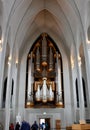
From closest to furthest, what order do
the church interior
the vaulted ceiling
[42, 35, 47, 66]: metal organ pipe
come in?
the vaulted ceiling, the church interior, [42, 35, 47, 66]: metal organ pipe

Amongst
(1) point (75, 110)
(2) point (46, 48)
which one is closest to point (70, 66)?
(2) point (46, 48)

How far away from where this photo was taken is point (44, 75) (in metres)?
15.6

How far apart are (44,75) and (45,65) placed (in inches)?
40.2

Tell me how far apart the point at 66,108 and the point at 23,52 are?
20.6 feet

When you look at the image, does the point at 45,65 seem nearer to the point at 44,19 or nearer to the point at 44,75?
the point at 44,75

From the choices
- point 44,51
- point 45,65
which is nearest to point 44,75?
point 45,65

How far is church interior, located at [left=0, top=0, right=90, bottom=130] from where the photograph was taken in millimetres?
12914

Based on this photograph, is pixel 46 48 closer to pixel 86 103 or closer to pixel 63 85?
pixel 63 85

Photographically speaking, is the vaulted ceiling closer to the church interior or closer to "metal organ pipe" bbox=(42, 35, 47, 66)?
the church interior

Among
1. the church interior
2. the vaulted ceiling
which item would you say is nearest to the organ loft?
the church interior

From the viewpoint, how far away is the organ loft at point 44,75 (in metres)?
14.8

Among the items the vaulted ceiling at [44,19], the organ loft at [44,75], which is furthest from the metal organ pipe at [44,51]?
the vaulted ceiling at [44,19]

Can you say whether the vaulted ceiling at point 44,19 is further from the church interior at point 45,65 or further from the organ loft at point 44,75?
the organ loft at point 44,75

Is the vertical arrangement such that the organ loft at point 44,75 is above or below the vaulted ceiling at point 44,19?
below
